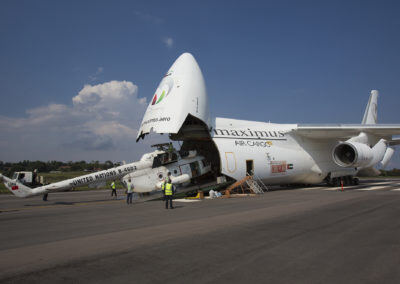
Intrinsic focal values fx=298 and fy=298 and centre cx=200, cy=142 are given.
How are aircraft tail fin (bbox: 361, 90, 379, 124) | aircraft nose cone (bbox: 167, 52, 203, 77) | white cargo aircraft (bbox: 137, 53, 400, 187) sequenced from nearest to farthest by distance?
white cargo aircraft (bbox: 137, 53, 400, 187) → aircraft nose cone (bbox: 167, 52, 203, 77) → aircraft tail fin (bbox: 361, 90, 379, 124)

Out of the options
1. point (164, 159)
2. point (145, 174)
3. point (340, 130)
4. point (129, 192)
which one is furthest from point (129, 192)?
point (340, 130)

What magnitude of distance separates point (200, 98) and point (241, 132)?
4.09m

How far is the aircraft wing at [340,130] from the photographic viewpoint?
19.5 meters

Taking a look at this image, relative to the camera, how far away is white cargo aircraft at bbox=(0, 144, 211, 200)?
46.0ft

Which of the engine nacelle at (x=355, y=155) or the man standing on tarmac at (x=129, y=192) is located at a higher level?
the engine nacelle at (x=355, y=155)

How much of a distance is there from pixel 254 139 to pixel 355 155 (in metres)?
6.68

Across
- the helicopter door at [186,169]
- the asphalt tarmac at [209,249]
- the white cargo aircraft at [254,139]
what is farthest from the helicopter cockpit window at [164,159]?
the asphalt tarmac at [209,249]

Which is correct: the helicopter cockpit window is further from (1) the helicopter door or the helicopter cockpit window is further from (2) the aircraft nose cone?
(2) the aircraft nose cone

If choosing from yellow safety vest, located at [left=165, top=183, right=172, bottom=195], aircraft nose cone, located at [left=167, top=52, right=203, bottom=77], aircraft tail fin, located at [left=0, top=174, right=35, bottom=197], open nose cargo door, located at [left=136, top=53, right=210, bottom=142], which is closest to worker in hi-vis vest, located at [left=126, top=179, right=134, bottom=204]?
open nose cargo door, located at [left=136, top=53, right=210, bottom=142]

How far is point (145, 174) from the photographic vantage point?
15.3 m

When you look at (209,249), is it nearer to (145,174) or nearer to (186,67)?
(145,174)

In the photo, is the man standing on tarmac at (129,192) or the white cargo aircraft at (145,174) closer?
the white cargo aircraft at (145,174)

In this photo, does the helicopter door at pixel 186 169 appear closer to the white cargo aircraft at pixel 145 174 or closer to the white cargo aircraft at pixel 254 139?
the white cargo aircraft at pixel 145 174

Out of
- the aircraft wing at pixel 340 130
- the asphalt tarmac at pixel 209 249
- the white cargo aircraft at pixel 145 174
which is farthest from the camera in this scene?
the aircraft wing at pixel 340 130
